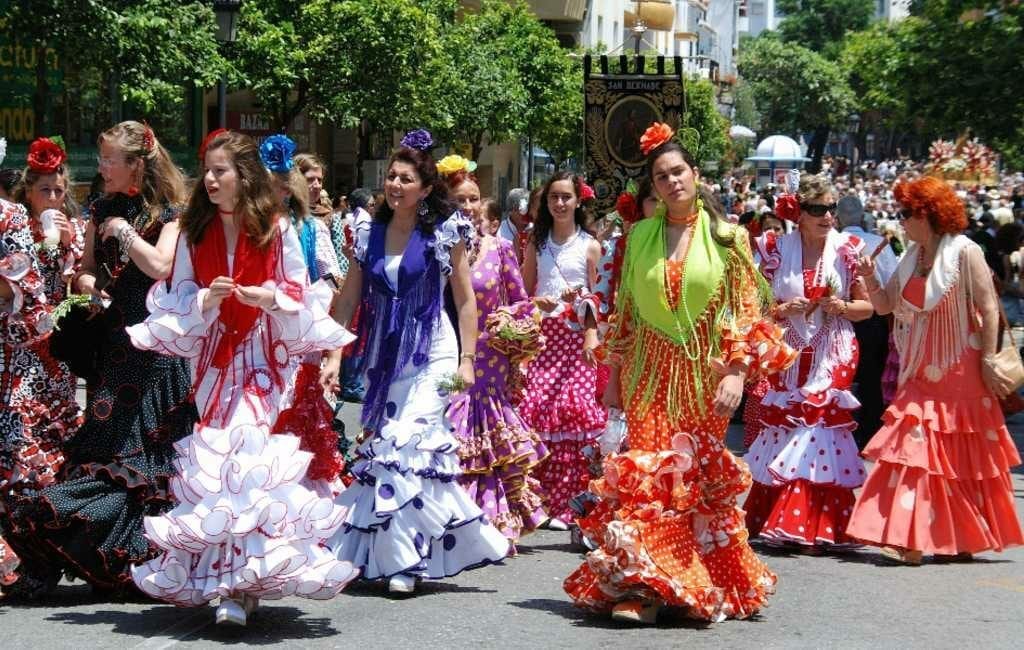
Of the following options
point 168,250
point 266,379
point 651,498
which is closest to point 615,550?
point 651,498

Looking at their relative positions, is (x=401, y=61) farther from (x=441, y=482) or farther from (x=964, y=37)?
(x=441, y=482)

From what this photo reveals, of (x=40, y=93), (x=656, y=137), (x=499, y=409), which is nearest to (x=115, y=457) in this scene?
(x=499, y=409)

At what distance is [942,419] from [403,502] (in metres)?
2.94

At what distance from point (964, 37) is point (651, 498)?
534 inches

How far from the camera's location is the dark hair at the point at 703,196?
7.05 m

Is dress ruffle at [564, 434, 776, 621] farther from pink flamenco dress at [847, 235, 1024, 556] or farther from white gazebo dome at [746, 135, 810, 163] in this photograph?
white gazebo dome at [746, 135, 810, 163]

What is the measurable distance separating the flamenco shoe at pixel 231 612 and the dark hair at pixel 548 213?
400 centimetres

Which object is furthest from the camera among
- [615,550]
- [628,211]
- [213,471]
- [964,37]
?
[964,37]

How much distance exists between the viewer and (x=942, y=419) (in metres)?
8.55

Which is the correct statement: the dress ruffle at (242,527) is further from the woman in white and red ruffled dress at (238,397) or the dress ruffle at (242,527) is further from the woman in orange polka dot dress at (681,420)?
the woman in orange polka dot dress at (681,420)

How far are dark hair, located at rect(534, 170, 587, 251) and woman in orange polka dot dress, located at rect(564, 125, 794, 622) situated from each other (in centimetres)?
275

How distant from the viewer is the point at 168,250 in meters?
6.90

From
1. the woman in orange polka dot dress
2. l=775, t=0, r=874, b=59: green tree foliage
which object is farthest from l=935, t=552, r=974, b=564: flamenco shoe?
l=775, t=0, r=874, b=59: green tree foliage

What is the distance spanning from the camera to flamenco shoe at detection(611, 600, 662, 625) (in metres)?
6.86
